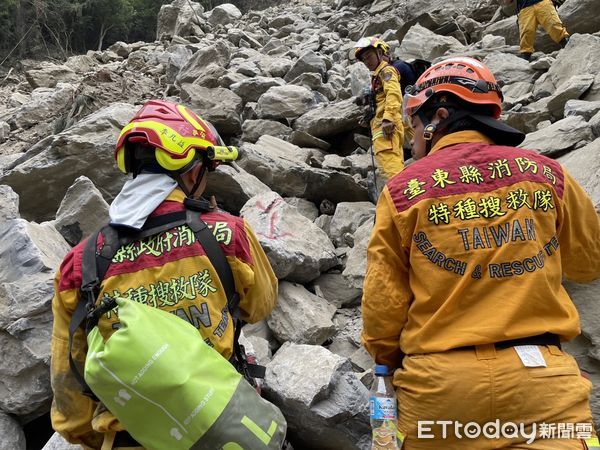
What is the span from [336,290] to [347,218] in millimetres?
1163

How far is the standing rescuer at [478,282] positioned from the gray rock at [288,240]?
217 cm

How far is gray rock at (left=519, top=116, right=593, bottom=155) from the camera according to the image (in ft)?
14.7

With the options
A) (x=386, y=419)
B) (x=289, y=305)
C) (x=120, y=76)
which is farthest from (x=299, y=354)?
(x=120, y=76)

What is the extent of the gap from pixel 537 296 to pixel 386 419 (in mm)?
740

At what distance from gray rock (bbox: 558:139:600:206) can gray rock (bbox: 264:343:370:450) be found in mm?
1822

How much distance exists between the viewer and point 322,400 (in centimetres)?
295

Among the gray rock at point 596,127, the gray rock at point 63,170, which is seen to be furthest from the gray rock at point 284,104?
the gray rock at point 596,127

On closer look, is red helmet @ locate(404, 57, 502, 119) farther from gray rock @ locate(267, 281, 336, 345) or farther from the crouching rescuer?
gray rock @ locate(267, 281, 336, 345)

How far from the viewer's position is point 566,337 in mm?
1935

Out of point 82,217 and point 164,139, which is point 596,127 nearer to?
point 164,139

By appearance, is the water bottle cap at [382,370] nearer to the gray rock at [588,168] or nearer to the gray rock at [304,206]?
the gray rock at [588,168]

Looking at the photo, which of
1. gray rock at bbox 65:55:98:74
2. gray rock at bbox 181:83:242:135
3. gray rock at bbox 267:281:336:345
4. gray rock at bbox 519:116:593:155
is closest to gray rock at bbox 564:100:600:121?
gray rock at bbox 519:116:593:155

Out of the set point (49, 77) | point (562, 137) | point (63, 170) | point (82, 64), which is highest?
point (562, 137)

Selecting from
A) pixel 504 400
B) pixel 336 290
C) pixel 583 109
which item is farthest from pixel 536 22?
pixel 504 400
